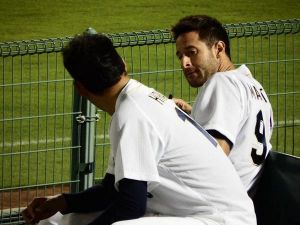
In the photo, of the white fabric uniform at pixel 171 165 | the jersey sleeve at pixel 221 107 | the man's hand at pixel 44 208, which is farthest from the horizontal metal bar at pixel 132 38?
the white fabric uniform at pixel 171 165

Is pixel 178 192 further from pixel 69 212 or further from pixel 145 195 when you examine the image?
pixel 69 212

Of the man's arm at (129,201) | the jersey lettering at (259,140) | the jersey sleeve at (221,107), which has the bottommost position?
the man's arm at (129,201)

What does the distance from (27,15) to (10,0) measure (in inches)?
42.9

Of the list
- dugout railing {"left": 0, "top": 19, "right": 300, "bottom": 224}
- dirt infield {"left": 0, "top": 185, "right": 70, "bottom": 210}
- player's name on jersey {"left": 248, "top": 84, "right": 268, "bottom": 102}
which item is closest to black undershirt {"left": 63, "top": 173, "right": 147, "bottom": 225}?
player's name on jersey {"left": 248, "top": 84, "right": 268, "bottom": 102}

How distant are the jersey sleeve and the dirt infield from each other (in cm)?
273

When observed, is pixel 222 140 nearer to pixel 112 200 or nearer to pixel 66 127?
pixel 112 200

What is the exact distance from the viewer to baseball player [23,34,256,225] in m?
4.01

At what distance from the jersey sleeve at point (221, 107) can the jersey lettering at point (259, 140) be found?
0.43 ft

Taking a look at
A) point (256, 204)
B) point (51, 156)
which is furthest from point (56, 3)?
point (256, 204)

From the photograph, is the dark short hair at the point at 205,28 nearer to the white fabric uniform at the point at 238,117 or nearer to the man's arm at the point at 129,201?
the white fabric uniform at the point at 238,117

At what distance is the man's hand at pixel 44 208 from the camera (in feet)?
14.7

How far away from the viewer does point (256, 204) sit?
5109mm

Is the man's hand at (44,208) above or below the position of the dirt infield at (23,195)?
above

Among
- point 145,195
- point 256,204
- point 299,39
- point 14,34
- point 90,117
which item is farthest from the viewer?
point 14,34
